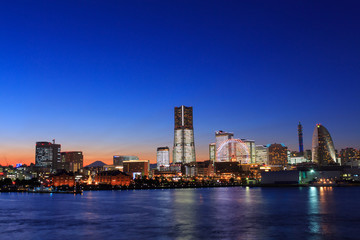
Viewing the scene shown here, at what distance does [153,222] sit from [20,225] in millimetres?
19580

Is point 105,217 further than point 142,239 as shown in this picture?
Yes

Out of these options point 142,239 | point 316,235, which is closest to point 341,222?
point 316,235

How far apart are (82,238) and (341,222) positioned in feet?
127

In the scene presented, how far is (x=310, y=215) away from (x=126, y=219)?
1295 inches

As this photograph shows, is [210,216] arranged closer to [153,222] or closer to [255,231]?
[153,222]

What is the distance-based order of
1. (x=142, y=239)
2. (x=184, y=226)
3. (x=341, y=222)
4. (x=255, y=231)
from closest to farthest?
(x=142, y=239) → (x=255, y=231) → (x=184, y=226) → (x=341, y=222)

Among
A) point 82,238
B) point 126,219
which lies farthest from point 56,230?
point 126,219

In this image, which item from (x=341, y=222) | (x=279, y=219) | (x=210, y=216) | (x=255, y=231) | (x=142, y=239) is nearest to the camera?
(x=142, y=239)

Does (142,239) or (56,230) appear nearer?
(142,239)

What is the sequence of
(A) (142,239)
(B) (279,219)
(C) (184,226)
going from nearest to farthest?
(A) (142,239) → (C) (184,226) → (B) (279,219)

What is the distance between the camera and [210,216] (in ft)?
219

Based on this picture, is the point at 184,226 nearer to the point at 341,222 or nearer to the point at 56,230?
the point at 56,230

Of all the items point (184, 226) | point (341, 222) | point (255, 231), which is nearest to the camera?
point (255, 231)

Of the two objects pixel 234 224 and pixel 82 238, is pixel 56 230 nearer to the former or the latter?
pixel 82 238
